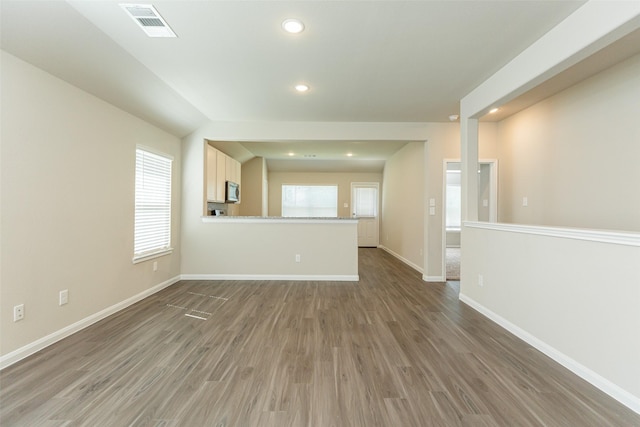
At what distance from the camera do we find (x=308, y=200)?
8.33 m

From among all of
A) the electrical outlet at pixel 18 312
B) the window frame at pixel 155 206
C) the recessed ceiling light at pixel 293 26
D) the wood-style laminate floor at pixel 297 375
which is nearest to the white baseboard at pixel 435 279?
the wood-style laminate floor at pixel 297 375

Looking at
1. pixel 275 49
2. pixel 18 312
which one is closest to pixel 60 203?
pixel 18 312

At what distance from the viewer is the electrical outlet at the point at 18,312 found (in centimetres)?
195

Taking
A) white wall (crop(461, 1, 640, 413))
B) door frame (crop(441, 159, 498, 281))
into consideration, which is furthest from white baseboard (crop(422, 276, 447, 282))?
white wall (crop(461, 1, 640, 413))

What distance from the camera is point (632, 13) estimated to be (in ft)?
5.18

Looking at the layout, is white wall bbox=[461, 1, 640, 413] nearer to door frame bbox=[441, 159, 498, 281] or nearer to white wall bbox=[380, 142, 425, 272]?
door frame bbox=[441, 159, 498, 281]

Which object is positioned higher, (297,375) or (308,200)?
(308,200)

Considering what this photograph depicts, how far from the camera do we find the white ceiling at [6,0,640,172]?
1840 millimetres

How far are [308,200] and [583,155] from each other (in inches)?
250

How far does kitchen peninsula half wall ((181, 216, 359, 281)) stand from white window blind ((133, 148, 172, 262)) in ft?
1.84

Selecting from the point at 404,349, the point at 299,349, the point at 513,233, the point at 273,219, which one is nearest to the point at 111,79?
the point at 273,219

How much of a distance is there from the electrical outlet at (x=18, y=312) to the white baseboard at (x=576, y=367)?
4.12 meters

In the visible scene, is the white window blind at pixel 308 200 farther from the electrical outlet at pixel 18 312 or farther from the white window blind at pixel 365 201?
the electrical outlet at pixel 18 312

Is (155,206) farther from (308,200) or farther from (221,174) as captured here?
(308,200)
